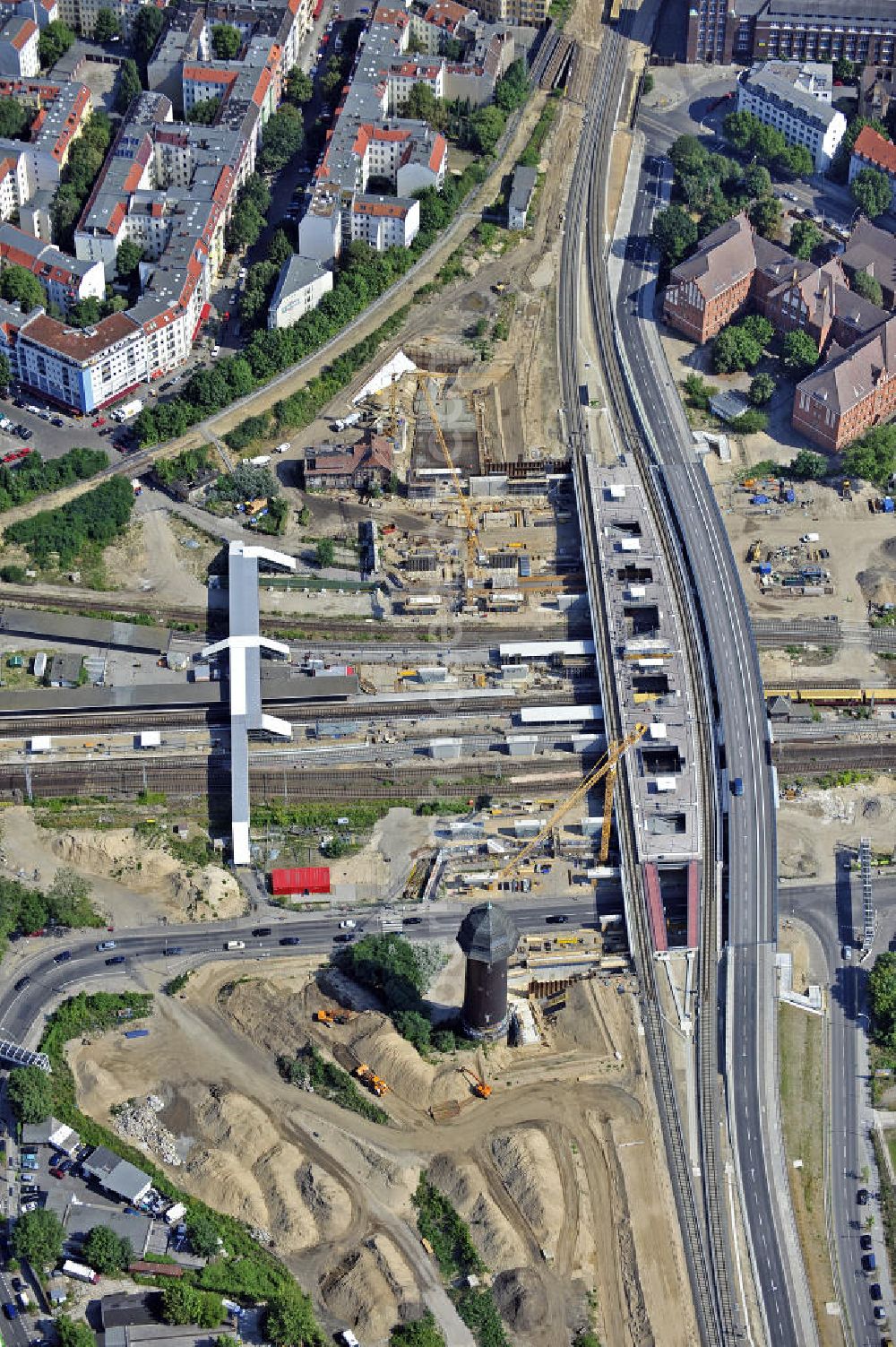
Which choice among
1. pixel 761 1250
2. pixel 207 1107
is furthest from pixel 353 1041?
pixel 761 1250

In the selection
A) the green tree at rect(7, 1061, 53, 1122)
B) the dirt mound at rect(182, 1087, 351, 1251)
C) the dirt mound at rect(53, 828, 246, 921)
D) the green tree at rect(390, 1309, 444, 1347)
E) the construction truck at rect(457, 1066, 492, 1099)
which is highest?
the dirt mound at rect(53, 828, 246, 921)

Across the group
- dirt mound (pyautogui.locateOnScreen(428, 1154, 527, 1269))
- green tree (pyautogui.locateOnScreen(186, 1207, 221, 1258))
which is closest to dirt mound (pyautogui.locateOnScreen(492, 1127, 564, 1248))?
dirt mound (pyautogui.locateOnScreen(428, 1154, 527, 1269))

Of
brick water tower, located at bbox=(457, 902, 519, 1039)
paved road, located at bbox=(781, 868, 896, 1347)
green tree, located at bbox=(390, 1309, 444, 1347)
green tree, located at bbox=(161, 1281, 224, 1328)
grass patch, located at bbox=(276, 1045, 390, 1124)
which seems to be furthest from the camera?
grass patch, located at bbox=(276, 1045, 390, 1124)

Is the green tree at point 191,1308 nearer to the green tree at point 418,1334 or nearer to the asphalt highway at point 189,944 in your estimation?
the green tree at point 418,1334

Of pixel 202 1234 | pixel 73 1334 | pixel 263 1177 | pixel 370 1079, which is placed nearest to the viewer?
pixel 73 1334

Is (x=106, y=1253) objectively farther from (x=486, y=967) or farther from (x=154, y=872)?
(x=154, y=872)

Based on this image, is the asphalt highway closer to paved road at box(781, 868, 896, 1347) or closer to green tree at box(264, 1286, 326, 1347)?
paved road at box(781, 868, 896, 1347)

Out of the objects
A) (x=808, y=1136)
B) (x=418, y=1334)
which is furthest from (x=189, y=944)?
(x=808, y=1136)
